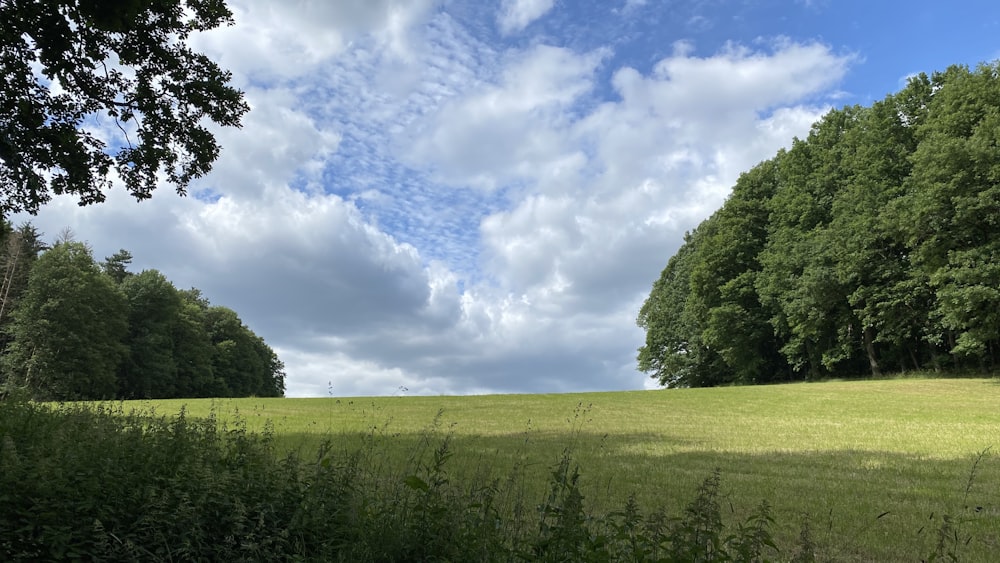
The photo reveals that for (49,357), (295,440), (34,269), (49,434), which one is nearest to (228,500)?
(49,434)

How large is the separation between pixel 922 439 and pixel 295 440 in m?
17.4

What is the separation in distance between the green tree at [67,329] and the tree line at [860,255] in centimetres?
4727

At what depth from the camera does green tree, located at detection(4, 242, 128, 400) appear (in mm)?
43406

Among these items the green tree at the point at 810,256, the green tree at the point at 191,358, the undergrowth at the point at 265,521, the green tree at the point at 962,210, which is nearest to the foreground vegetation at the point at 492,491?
the undergrowth at the point at 265,521

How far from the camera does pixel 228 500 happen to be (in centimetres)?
506

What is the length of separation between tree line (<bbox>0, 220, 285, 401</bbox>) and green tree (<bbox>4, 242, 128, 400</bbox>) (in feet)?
0.23

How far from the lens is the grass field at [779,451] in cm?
824

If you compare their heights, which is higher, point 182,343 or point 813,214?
point 813,214

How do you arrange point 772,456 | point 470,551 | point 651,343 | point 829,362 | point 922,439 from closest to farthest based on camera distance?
point 470,551
point 772,456
point 922,439
point 829,362
point 651,343

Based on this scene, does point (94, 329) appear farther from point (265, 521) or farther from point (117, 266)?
point (265, 521)

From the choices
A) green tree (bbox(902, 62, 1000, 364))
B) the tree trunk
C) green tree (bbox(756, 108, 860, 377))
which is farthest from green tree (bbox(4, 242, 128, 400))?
green tree (bbox(902, 62, 1000, 364))

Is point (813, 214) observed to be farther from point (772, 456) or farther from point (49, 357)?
point (49, 357)

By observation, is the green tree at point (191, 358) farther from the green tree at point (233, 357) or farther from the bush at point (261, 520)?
the bush at point (261, 520)

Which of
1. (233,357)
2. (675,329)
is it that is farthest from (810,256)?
(233,357)
